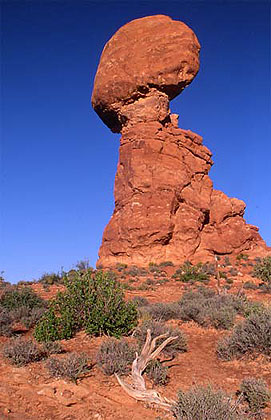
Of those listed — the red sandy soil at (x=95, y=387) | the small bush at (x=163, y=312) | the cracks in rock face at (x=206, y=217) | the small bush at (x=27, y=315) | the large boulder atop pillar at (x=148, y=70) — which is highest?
the large boulder atop pillar at (x=148, y=70)

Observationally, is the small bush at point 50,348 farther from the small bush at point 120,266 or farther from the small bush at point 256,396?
the small bush at point 120,266

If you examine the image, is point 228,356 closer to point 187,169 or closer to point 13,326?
point 13,326

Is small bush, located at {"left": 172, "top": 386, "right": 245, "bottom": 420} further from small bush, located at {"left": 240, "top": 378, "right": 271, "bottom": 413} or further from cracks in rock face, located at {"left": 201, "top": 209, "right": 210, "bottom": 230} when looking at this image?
cracks in rock face, located at {"left": 201, "top": 209, "right": 210, "bottom": 230}

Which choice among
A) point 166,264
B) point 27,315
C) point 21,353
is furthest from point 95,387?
point 166,264

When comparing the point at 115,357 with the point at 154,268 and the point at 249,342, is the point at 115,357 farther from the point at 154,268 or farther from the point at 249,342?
the point at 154,268

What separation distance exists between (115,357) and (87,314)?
86.7 inches

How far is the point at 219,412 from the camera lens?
10.2 feet

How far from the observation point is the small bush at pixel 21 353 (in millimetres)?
5004

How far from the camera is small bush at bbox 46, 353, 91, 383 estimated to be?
4496mm

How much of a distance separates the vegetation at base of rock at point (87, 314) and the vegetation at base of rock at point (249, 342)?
6.72 feet

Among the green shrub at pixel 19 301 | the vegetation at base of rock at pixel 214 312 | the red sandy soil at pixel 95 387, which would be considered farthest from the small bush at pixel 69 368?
the green shrub at pixel 19 301

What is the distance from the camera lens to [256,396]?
3.87 metres


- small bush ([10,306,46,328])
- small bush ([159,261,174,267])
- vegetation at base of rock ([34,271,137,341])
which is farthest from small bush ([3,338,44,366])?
small bush ([159,261,174,267])

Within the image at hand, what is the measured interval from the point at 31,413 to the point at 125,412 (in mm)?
1053
